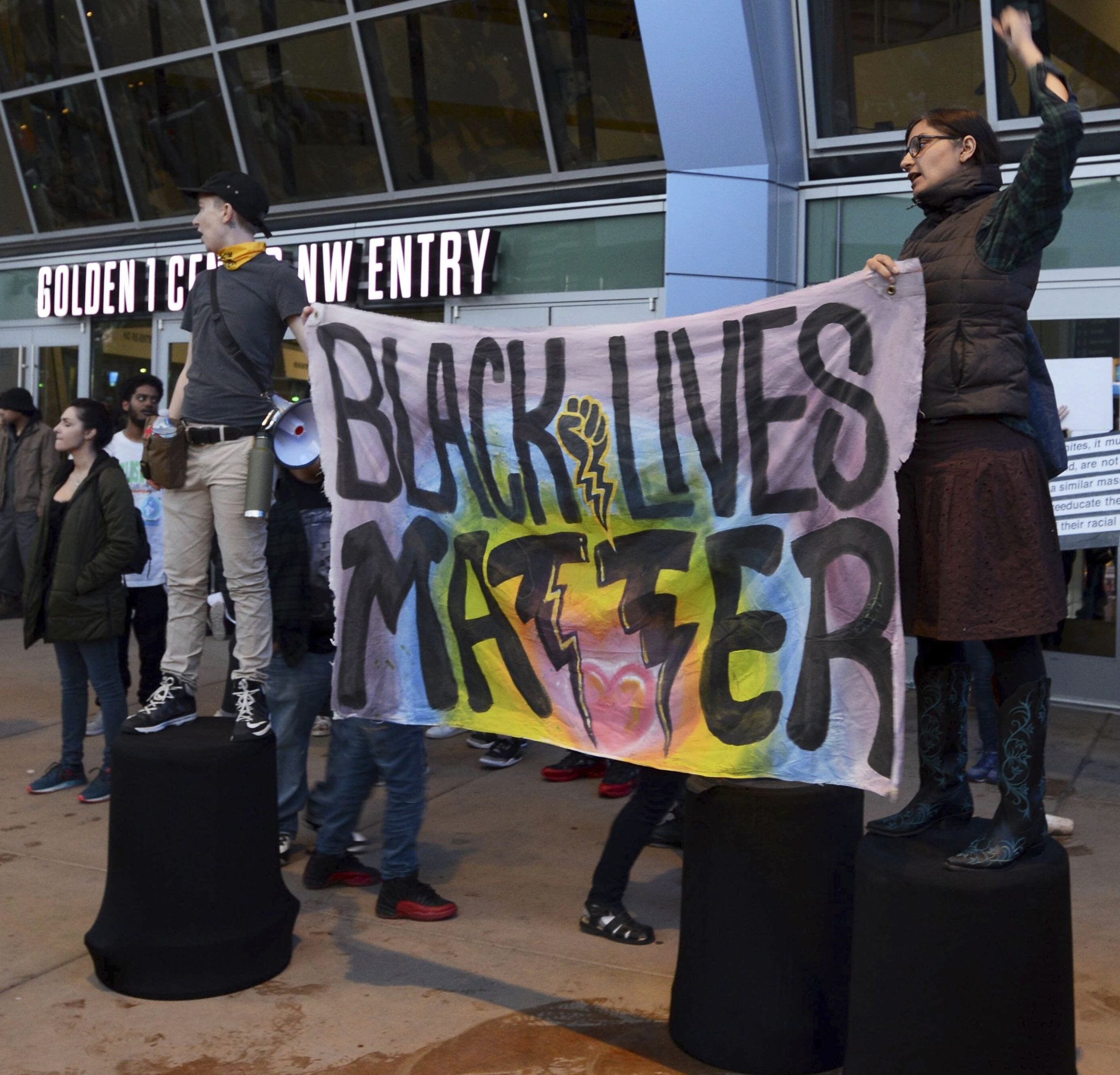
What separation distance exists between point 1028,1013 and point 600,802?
3.46m

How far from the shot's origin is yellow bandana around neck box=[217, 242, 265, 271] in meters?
5.03

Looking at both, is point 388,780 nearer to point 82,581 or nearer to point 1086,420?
point 82,581

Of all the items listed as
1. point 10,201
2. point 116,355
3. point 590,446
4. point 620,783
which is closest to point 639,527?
point 590,446

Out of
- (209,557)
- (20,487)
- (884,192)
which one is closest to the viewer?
(209,557)

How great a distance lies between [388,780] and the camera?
16.6 ft

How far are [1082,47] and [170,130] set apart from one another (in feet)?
27.6

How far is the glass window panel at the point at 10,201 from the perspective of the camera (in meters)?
Result: 14.5

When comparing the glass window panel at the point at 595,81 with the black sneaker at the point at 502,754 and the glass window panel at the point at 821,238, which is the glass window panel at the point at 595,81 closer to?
the glass window panel at the point at 821,238

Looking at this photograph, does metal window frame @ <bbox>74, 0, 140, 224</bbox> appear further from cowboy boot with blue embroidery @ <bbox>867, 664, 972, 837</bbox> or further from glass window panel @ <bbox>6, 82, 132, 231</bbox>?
cowboy boot with blue embroidery @ <bbox>867, 664, 972, 837</bbox>

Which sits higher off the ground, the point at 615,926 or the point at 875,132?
the point at 875,132

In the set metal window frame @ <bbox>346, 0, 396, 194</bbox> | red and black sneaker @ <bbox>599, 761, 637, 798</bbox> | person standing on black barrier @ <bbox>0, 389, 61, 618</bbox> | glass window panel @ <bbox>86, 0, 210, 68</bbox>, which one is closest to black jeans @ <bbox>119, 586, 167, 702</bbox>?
red and black sneaker @ <bbox>599, 761, 637, 798</bbox>

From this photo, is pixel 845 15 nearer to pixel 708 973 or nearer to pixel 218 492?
pixel 218 492

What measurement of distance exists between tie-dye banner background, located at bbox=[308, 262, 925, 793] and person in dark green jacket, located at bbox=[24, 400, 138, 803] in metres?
2.50

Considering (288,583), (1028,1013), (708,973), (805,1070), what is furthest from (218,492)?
(1028,1013)
